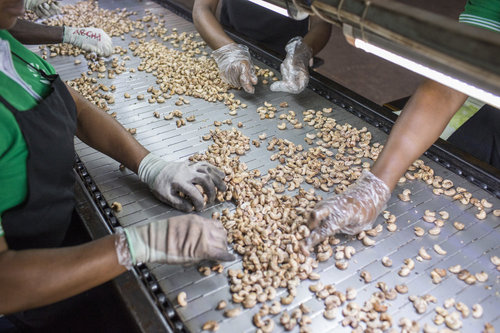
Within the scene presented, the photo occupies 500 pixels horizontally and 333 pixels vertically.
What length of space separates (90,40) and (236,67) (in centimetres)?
99

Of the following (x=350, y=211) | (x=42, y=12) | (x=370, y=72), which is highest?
(x=350, y=211)

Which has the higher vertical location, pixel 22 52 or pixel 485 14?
pixel 485 14

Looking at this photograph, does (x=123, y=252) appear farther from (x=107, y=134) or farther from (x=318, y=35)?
(x=318, y=35)

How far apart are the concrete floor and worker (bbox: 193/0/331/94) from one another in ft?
5.59

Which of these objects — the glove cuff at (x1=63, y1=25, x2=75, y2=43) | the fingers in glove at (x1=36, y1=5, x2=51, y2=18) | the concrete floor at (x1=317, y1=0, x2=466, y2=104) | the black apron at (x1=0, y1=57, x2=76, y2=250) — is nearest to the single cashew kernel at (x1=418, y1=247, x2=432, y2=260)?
A: the black apron at (x1=0, y1=57, x2=76, y2=250)

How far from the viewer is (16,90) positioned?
1.19m

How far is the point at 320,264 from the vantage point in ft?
4.22

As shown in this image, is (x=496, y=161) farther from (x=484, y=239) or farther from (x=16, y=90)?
(x=16, y=90)

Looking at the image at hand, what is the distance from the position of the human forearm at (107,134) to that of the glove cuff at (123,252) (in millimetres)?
487

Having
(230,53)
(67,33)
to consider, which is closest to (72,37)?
(67,33)

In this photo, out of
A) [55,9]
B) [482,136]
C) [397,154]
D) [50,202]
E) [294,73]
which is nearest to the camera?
[50,202]

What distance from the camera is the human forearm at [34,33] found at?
7.57 feet

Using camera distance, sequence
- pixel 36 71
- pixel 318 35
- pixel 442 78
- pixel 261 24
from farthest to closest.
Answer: pixel 261 24 → pixel 318 35 → pixel 36 71 → pixel 442 78

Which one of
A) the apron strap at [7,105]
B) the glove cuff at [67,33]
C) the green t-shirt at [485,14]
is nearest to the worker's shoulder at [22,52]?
the apron strap at [7,105]
